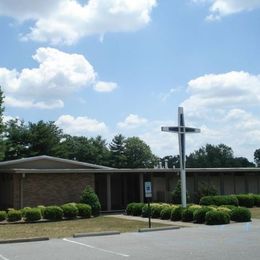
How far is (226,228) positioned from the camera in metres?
20.0

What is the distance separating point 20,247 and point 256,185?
29.6 m

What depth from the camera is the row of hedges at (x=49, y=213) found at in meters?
25.6

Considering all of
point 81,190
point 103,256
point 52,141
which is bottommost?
point 103,256

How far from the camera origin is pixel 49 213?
2620 centimetres

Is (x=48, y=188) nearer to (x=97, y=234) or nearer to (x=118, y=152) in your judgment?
(x=97, y=234)

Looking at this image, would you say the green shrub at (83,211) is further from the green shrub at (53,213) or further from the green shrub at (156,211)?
the green shrub at (156,211)

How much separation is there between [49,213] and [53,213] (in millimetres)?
198

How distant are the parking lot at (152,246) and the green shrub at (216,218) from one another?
2.59 meters

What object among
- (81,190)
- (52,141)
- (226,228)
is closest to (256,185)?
(81,190)

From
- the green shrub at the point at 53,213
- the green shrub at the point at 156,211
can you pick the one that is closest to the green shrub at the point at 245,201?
the green shrub at the point at 156,211

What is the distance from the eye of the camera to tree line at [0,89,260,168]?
60812 mm

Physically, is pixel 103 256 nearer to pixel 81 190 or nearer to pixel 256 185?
pixel 81 190

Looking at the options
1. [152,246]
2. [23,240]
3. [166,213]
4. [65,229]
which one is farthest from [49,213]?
[152,246]

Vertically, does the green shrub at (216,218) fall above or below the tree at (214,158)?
below
